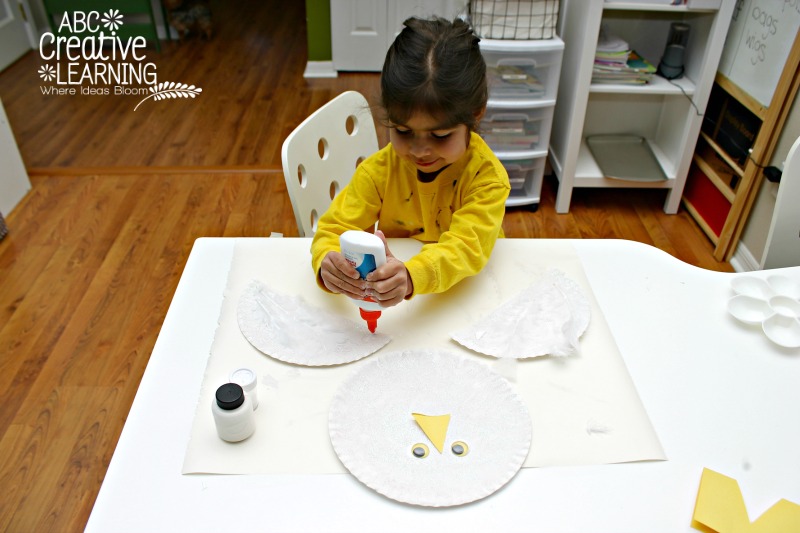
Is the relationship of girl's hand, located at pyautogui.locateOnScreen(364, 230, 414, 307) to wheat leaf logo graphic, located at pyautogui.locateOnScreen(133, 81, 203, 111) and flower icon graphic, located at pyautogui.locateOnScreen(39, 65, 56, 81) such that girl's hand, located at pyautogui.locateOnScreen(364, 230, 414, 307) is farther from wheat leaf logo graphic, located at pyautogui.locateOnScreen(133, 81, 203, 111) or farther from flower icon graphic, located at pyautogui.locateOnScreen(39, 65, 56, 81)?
flower icon graphic, located at pyautogui.locateOnScreen(39, 65, 56, 81)

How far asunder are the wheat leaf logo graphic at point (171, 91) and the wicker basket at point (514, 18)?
1918 millimetres

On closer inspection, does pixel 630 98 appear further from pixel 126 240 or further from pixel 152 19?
pixel 152 19

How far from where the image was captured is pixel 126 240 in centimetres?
227

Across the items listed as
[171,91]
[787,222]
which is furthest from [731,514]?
[171,91]

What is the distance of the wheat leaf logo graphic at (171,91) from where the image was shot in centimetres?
343

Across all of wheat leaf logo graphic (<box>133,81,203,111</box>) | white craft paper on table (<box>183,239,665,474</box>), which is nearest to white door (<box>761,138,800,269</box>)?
white craft paper on table (<box>183,239,665,474</box>)

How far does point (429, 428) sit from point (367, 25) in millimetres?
3166

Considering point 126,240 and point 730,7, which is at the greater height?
point 730,7

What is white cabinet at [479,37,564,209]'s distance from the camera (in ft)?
6.89

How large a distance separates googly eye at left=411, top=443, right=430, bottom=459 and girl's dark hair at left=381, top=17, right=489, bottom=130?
483 mm

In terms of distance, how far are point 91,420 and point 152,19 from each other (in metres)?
3.06

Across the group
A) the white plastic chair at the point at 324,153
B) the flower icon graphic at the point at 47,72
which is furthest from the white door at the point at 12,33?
the white plastic chair at the point at 324,153

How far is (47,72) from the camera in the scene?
3629 mm

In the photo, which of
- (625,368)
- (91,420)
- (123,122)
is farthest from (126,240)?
(625,368)
